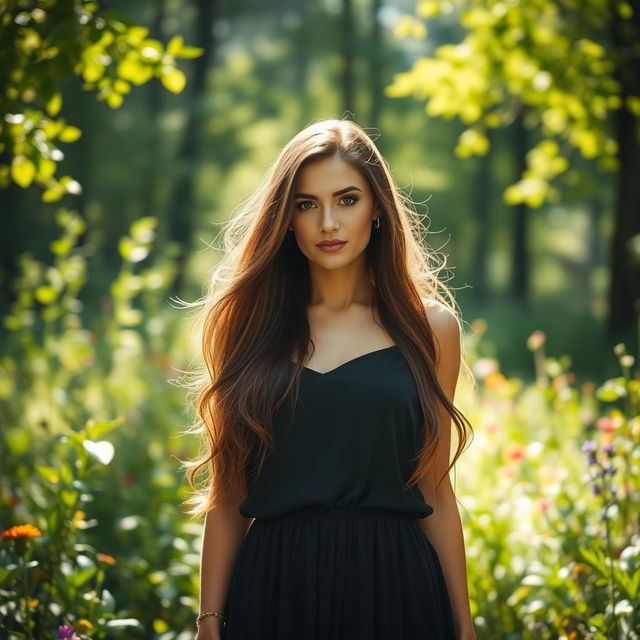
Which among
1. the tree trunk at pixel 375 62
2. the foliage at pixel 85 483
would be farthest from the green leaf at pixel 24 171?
the tree trunk at pixel 375 62

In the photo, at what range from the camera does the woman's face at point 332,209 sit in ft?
7.83

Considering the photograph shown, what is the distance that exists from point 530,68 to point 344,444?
5242 mm

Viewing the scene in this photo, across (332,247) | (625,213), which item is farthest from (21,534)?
(625,213)

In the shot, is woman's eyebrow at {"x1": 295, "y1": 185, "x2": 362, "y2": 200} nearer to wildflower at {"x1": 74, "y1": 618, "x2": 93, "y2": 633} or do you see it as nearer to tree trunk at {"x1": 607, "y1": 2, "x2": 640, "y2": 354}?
wildflower at {"x1": 74, "y1": 618, "x2": 93, "y2": 633}

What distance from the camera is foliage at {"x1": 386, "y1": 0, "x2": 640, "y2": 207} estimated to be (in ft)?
19.8

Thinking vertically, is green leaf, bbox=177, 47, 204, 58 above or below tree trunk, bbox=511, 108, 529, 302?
below

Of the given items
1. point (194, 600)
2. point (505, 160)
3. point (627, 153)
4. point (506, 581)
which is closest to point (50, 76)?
point (194, 600)

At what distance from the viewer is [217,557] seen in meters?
2.41

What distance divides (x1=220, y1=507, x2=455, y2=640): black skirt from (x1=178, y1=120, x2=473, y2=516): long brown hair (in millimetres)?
199

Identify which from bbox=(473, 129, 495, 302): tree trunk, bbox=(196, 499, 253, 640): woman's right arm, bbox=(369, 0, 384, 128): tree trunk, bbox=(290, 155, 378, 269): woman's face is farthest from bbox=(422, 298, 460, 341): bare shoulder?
bbox=(473, 129, 495, 302): tree trunk

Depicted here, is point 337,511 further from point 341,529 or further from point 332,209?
point 332,209

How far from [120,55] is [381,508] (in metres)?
2.08

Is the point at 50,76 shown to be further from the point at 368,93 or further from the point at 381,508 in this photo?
the point at 368,93

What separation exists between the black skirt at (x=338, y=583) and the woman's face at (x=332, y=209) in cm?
76
